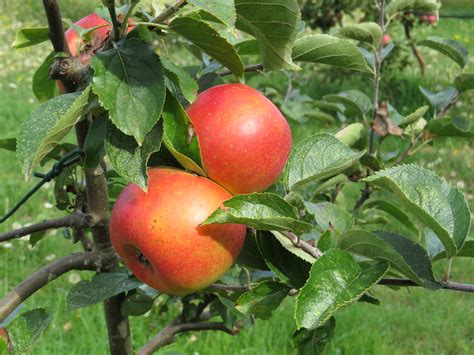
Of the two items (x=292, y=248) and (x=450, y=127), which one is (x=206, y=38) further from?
(x=450, y=127)

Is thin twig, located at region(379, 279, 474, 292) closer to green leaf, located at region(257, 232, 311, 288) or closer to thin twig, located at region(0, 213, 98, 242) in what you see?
green leaf, located at region(257, 232, 311, 288)

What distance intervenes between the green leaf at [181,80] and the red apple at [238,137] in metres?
0.01

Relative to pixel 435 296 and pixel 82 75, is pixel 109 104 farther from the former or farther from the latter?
pixel 435 296

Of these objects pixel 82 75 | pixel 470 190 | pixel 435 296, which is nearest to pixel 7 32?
pixel 470 190

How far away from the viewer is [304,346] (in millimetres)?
738

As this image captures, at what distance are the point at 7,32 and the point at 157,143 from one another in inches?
240

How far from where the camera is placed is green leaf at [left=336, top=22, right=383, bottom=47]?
1301 mm

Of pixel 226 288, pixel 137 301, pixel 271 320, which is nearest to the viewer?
pixel 226 288

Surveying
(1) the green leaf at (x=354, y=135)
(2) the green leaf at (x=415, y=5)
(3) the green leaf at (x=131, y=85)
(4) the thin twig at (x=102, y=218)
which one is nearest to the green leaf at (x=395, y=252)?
(3) the green leaf at (x=131, y=85)

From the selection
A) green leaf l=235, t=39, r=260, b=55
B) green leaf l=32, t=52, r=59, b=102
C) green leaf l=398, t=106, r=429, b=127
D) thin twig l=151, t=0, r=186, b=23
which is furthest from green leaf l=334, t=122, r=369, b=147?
thin twig l=151, t=0, r=186, b=23

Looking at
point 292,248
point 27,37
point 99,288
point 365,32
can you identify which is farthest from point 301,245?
point 365,32

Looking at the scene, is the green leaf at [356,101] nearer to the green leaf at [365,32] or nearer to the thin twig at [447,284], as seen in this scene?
the green leaf at [365,32]

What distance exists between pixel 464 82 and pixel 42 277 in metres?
0.85

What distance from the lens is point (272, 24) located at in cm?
67
